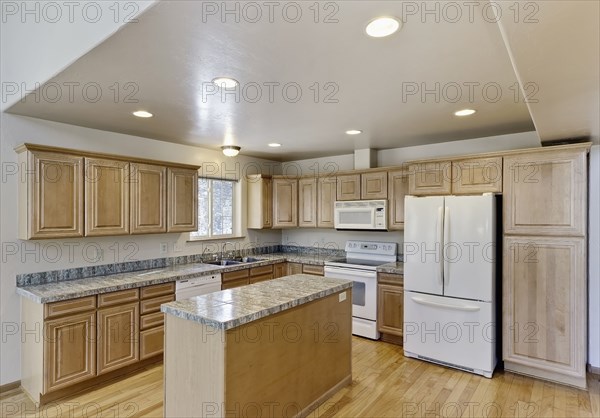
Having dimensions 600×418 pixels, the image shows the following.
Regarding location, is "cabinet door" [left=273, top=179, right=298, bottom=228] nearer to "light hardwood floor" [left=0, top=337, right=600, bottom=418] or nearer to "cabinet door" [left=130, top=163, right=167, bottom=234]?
"cabinet door" [left=130, top=163, right=167, bottom=234]

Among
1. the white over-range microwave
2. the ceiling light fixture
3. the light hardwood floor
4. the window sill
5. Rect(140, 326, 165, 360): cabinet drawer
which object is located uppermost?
the ceiling light fixture

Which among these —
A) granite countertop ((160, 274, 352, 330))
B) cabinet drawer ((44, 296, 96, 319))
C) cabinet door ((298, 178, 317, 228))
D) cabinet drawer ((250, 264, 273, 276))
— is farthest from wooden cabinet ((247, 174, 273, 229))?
cabinet drawer ((44, 296, 96, 319))

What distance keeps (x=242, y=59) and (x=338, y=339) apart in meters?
2.33

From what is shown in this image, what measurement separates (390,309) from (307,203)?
6.41ft

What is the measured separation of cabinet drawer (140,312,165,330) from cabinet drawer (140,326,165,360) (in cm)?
4

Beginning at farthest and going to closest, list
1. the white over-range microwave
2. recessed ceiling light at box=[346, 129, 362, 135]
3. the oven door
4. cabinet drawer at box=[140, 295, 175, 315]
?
the white over-range microwave → the oven door → recessed ceiling light at box=[346, 129, 362, 135] → cabinet drawer at box=[140, 295, 175, 315]

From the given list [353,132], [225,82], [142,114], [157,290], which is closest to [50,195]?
[142,114]

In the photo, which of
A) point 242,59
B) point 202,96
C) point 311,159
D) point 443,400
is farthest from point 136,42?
point 311,159

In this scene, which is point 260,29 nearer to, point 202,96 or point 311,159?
point 202,96

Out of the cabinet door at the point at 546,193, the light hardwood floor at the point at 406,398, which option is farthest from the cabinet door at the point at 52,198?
the cabinet door at the point at 546,193

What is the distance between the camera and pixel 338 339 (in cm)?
299

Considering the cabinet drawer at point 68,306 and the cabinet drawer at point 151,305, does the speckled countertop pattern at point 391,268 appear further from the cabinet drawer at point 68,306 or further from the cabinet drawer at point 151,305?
the cabinet drawer at point 68,306

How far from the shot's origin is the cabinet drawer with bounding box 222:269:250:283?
4.18 meters

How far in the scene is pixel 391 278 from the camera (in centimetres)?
406
